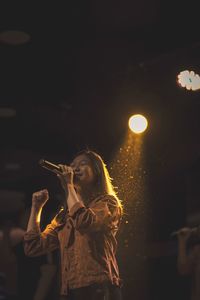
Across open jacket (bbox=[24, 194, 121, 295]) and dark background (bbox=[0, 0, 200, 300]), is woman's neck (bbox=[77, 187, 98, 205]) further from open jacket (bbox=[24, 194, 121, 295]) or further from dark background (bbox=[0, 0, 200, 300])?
dark background (bbox=[0, 0, 200, 300])

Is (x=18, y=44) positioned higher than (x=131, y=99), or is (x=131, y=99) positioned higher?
(x=18, y=44)

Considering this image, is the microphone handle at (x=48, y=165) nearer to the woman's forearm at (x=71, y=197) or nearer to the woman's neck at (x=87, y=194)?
the woman's forearm at (x=71, y=197)

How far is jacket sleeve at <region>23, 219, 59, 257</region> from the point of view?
3.62 m

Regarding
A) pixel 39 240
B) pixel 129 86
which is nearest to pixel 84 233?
pixel 39 240

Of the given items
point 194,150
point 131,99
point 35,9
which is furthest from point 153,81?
point 35,9

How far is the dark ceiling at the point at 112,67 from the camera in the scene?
501 cm

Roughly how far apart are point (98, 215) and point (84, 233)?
102mm

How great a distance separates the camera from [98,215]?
3.44 metres

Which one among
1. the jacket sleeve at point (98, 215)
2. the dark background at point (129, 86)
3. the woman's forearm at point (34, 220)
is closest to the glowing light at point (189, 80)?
the dark background at point (129, 86)

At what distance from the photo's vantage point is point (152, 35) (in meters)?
5.32

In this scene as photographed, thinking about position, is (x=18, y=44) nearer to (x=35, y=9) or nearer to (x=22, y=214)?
(x=35, y=9)

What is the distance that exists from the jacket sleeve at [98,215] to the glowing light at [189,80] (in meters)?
1.88

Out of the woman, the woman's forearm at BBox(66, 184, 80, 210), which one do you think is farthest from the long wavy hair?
the woman's forearm at BBox(66, 184, 80, 210)

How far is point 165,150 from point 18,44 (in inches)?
52.4
